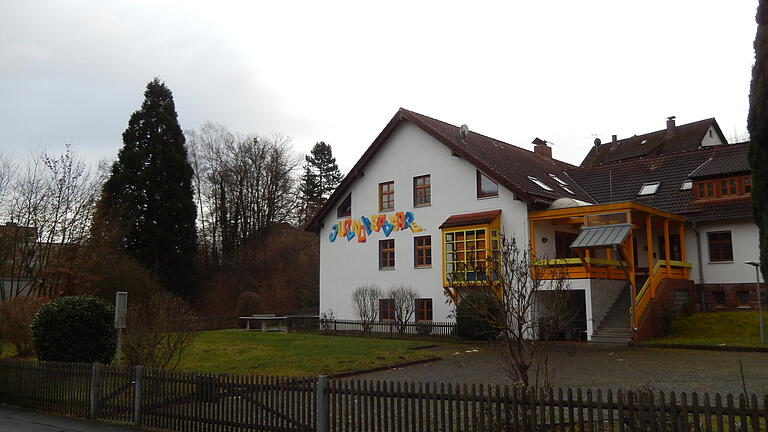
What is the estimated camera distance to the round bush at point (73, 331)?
1462 centimetres

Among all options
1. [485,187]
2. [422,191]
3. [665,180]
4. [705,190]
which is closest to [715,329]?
[705,190]

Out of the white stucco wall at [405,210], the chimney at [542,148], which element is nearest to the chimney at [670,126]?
the chimney at [542,148]

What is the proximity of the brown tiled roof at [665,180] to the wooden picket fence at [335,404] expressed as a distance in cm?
1847

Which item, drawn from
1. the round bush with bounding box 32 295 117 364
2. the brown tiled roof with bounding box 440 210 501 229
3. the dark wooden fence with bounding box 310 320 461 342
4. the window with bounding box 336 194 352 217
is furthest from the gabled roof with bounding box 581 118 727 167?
the round bush with bounding box 32 295 117 364

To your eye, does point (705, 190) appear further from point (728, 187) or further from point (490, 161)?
point (490, 161)

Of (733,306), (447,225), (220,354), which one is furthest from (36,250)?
(733,306)

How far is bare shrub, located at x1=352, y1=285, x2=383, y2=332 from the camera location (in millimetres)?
30603

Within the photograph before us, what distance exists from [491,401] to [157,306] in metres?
8.67

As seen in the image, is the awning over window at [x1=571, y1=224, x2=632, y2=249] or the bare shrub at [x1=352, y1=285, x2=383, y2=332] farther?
the bare shrub at [x1=352, y1=285, x2=383, y2=332]

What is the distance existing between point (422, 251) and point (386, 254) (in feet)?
7.28

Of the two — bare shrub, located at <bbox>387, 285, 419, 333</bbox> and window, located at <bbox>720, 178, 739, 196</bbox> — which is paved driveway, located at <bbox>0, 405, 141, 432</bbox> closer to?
bare shrub, located at <bbox>387, 285, 419, 333</bbox>

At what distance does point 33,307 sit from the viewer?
20.2m

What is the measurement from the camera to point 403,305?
29.7 metres

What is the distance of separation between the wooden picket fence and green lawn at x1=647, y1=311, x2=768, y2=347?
40.5 feet
